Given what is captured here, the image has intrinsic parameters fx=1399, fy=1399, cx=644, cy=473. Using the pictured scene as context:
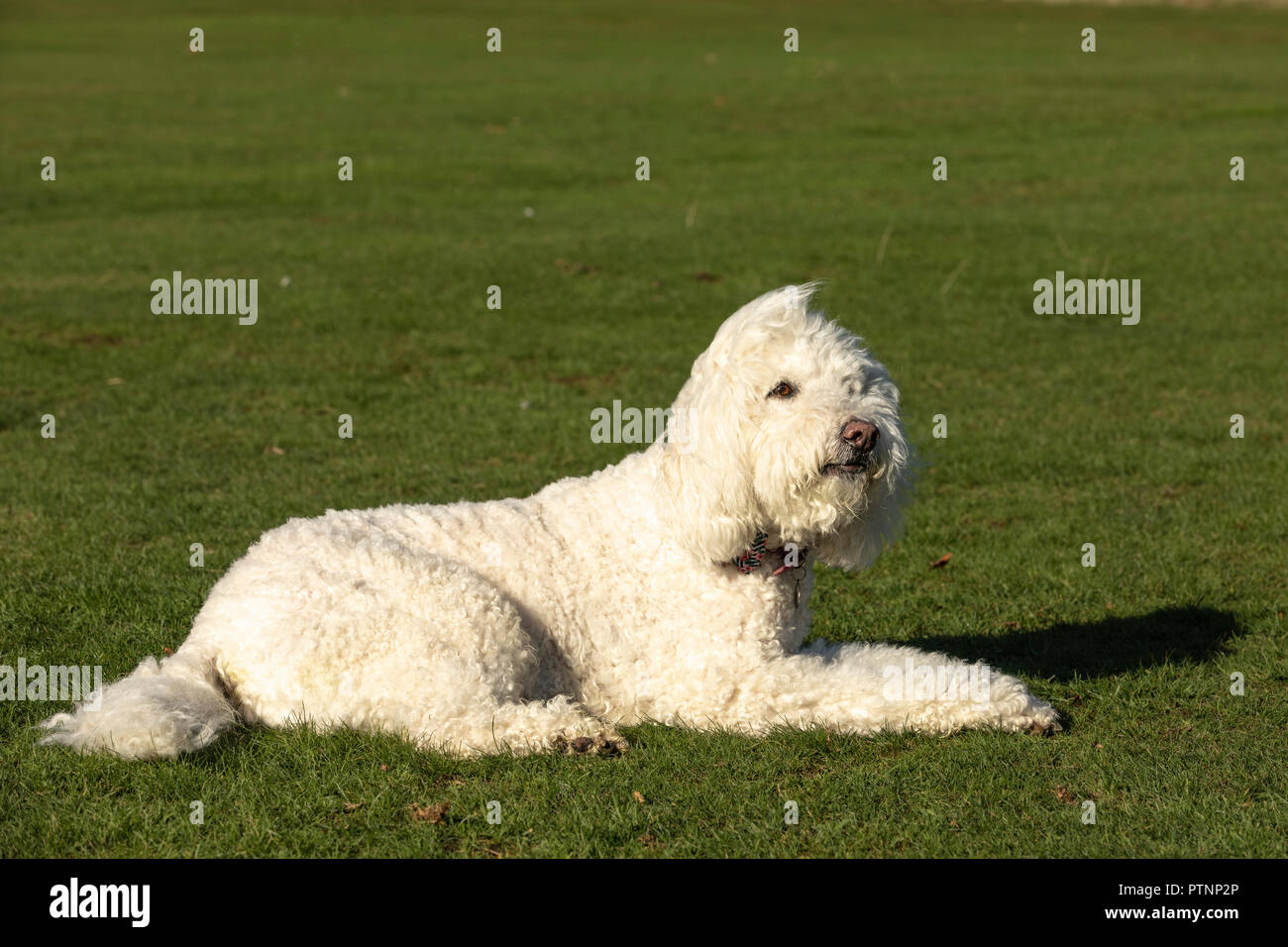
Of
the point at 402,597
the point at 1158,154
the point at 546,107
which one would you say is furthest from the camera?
the point at 546,107

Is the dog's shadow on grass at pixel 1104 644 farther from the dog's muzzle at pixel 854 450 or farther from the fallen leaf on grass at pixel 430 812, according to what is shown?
the fallen leaf on grass at pixel 430 812

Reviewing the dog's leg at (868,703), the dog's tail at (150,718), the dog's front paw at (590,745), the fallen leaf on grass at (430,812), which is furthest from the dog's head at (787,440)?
the dog's tail at (150,718)

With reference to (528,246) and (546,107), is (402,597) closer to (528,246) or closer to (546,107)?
(528,246)

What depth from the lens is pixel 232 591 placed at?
5.93 metres

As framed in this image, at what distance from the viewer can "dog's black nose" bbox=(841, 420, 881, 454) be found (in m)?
5.50

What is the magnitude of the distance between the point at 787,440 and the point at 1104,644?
2954 mm

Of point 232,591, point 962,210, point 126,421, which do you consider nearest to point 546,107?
point 962,210

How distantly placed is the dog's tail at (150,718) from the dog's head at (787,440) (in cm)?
206

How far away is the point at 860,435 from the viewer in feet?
18.1

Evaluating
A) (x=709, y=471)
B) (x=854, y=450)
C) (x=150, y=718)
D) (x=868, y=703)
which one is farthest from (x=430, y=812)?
(x=854, y=450)

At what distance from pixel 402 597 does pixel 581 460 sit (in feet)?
19.3

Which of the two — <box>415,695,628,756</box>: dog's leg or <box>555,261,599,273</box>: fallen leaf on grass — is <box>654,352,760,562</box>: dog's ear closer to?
<box>415,695,628,756</box>: dog's leg

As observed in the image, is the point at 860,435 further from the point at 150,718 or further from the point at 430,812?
the point at 150,718

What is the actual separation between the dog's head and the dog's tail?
2060mm
